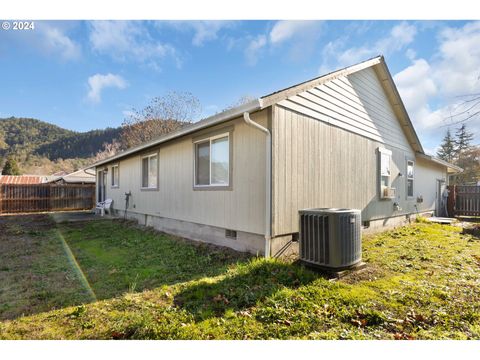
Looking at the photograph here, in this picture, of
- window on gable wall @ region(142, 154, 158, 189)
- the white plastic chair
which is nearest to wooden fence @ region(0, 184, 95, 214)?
the white plastic chair

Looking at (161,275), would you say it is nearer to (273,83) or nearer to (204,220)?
(204,220)

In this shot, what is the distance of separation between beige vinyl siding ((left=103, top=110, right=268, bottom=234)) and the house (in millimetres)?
22

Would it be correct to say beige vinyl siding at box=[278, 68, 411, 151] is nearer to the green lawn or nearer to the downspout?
the downspout

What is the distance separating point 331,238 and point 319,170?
2.21 m

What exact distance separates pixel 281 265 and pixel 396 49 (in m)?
5.34

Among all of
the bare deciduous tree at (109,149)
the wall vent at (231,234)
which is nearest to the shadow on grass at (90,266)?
the wall vent at (231,234)

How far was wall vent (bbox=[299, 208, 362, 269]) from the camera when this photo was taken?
12.5 feet

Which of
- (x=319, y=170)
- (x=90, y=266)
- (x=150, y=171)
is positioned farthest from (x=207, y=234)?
(x=150, y=171)

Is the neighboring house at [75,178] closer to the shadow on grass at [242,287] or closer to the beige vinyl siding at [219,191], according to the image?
the beige vinyl siding at [219,191]

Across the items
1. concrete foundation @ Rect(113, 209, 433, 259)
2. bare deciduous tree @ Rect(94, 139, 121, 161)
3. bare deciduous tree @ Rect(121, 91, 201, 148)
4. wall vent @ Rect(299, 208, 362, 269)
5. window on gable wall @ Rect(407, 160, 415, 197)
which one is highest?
bare deciduous tree @ Rect(121, 91, 201, 148)

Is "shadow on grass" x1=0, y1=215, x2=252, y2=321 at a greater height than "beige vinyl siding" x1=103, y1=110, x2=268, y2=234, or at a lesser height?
lesser
